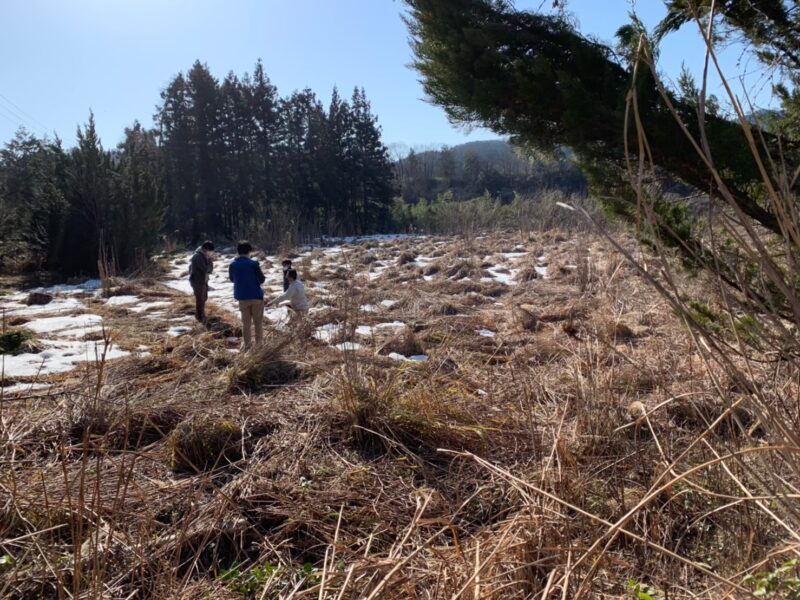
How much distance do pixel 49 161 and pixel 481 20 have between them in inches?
748

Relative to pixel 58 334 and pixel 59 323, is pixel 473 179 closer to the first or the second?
pixel 59 323

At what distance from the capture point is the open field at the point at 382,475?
68.4 inches

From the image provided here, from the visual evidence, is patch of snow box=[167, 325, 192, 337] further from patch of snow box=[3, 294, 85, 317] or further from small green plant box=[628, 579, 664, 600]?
small green plant box=[628, 579, 664, 600]

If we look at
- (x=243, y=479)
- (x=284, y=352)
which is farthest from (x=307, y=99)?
(x=243, y=479)

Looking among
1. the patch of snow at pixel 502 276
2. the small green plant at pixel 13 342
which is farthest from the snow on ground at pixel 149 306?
the patch of snow at pixel 502 276

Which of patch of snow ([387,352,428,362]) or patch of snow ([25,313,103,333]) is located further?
patch of snow ([25,313,103,333])

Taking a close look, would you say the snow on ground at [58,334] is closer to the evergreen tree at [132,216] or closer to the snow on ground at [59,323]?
the snow on ground at [59,323]

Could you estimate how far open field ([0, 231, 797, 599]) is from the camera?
5.70 ft

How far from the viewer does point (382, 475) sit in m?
3.08

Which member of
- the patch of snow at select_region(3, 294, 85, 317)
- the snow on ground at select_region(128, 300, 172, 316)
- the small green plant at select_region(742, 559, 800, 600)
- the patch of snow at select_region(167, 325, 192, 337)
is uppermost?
the small green plant at select_region(742, 559, 800, 600)

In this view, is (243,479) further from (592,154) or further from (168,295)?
(168,295)

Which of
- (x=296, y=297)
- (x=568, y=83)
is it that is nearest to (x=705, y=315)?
(x=568, y=83)

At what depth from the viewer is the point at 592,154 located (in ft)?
11.0

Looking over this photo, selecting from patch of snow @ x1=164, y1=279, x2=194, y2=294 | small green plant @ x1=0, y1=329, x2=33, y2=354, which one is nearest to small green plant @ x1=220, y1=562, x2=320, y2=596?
small green plant @ x1=0, y1=329, x2=33, y2=354
